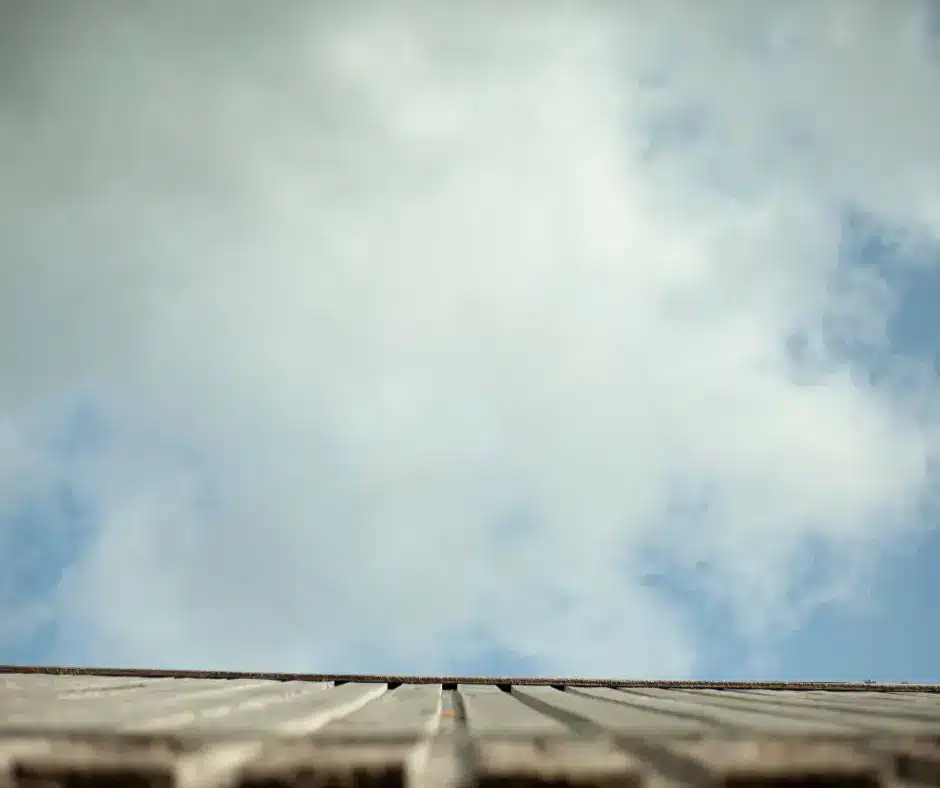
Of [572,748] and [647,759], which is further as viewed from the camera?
[647,759]

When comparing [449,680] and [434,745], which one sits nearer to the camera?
[434,745]

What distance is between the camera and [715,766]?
4.87 feet

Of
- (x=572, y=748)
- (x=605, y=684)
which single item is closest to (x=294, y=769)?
(x=572, y=748)

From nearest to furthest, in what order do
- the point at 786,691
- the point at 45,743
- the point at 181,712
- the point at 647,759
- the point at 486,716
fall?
the point at 45,743 < the point at 647,759 < the point at 181,712 < the point at 486,716 < the point at 786,691

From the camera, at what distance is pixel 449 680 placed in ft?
21.6

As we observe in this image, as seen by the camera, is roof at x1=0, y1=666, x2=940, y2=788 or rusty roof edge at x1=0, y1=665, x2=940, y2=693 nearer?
roof at x1=0, y1=666, x2=940, y2=788

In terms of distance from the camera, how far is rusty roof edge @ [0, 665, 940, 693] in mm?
6477

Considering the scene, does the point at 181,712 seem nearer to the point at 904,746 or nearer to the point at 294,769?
the point at 294,769

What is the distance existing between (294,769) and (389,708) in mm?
2087

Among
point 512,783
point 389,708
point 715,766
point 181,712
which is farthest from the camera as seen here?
point 389,708

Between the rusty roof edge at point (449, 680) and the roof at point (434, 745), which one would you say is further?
the rusty roof edge at point (449, 680)

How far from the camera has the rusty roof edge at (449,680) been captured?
21.2ft

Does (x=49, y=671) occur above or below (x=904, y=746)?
below

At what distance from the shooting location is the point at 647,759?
1.75m
